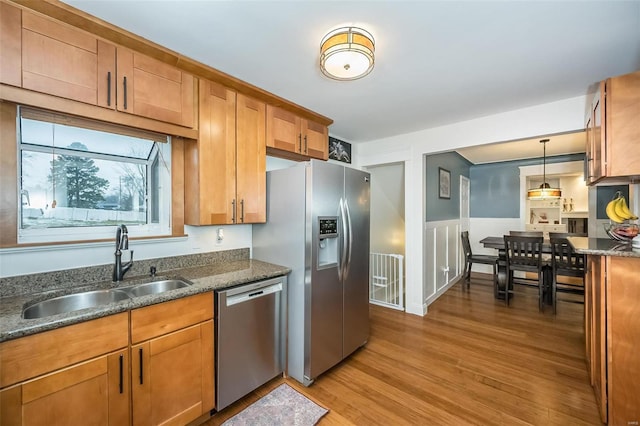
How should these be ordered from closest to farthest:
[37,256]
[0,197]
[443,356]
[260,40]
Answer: [0,197] → [37,256] → [260,40] → [443,356]

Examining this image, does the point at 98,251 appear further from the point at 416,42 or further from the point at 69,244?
the point at 416,42

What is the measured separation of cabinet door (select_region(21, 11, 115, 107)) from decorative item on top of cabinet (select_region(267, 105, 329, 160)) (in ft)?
3.85

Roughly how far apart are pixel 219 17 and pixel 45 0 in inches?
32.0

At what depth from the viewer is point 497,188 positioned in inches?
216

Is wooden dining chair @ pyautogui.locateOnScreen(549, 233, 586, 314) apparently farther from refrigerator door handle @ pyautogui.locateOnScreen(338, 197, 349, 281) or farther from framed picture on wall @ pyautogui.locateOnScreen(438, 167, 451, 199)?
refrigerator door handle @ pyautogui.locateOnScreen(338, 197, 349, 281)

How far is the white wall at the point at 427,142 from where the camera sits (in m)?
2.48

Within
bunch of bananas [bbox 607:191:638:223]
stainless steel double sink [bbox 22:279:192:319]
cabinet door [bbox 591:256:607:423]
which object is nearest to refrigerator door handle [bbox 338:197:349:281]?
stainless steel double sink [bbox 22:279:192:319]

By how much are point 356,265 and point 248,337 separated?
1132 mm

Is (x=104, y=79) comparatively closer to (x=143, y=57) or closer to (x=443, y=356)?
(x=143, y=57)

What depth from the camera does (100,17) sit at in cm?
144

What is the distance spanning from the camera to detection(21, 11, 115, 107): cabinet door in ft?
4.26

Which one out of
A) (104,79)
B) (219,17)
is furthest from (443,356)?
(104,79)

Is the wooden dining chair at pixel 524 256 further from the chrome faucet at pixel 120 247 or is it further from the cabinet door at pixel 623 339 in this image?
the chrome faucet at pixel 120 247

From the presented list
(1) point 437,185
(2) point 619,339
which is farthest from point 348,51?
(1) point 437,185
